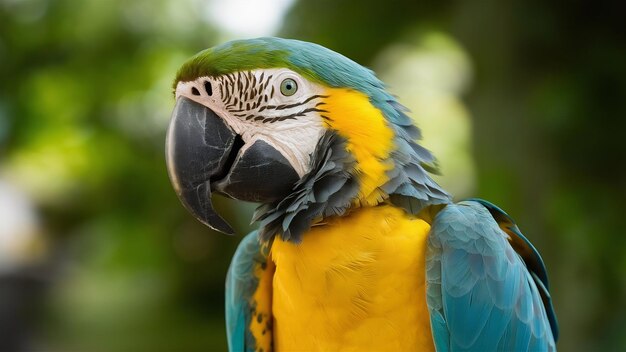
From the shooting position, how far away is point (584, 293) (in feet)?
10.9

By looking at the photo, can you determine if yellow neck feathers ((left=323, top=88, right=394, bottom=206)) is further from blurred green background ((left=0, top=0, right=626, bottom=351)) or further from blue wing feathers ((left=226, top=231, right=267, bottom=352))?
blurred green background ((left=0, top=0, right=626, bottom=351))

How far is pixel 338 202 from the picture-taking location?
128cm

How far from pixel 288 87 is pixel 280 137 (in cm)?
10

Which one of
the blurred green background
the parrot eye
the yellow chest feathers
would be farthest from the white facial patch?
the blurred green background

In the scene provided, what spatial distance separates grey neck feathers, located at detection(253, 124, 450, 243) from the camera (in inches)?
50.3

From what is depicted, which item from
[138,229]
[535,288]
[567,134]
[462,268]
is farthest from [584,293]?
[138,229]

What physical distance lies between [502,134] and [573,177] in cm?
43

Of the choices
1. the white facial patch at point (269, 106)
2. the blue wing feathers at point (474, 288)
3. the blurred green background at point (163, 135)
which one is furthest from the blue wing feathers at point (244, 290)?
the blurred green background at point (163, 135)

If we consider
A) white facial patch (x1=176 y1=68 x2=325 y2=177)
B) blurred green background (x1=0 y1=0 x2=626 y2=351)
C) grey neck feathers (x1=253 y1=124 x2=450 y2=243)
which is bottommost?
blurred green background (x1=0 y1=0 x2=626 y2=351)

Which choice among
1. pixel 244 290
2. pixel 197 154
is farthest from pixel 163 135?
pixel 197 154

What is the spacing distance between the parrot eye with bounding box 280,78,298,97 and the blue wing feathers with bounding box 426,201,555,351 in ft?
1.31

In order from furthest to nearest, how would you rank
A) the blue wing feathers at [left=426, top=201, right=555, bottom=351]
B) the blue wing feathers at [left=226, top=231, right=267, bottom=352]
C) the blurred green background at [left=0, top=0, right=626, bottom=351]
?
the blurred green background at [left=0, top=0, right=626, bottom=351] < the blue wing feathers at [left=226, top=231, right=267, bottom=352] < the blue wing feathers at [left=426, top=201, right=555, bottom=351]

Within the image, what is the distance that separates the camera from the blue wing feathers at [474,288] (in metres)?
1.25

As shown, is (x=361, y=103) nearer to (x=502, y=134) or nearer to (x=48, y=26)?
(x=502, y=134)
